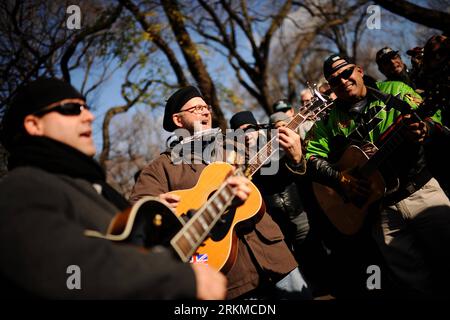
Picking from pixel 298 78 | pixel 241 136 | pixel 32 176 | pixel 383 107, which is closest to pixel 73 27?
pixel 241 136

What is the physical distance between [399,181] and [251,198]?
1.43m

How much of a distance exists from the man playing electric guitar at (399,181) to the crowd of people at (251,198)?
11 millimetres

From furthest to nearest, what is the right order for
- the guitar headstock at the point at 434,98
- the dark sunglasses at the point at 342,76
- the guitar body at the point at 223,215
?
the dark sunglasses at the point at 342,76 → the guitar headstock at the point at 434,98 → the guitar body at the point at 223,215

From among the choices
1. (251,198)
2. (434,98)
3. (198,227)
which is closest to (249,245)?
(251,198)

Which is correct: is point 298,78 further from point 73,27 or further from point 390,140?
point 390,140

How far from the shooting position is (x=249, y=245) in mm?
2719

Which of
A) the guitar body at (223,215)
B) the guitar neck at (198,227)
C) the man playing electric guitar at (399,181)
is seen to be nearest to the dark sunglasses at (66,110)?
the guitar neck at (198,227)

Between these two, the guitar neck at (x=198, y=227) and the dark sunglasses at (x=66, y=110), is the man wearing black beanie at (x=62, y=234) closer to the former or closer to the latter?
the dark sunglasses at (x=66, y=110)

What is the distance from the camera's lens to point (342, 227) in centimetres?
385

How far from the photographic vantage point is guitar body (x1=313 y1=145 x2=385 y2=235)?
337cm

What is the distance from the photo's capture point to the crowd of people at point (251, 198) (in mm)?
1386

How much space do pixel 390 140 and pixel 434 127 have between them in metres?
→ 0.35

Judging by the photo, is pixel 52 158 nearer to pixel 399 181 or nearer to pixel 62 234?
pixel 62 234
